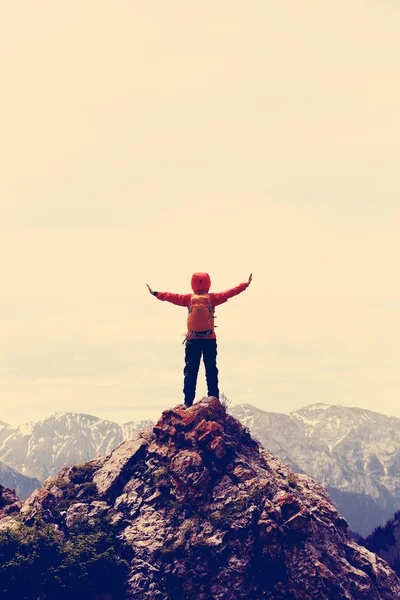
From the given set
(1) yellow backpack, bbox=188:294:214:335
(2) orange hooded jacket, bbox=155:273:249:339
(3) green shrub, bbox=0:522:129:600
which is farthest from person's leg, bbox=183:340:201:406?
(3) green shrub, bbox=0:522:129:600

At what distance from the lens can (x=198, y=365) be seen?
47312mm

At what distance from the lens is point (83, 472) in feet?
156

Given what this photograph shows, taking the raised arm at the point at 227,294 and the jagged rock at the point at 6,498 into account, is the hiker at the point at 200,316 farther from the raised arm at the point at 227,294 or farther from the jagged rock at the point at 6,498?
the jagged rock at the point at 6,498

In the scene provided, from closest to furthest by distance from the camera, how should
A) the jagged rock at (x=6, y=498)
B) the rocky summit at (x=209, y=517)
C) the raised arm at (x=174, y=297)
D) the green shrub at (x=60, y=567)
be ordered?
the rocky summit at (x=209, y=517), the green shrub at (x=60, y=567), the raised arm at (x=174, y=297), the jagged rock at (x=6, y=498)

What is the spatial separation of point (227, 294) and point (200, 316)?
2.11 metres

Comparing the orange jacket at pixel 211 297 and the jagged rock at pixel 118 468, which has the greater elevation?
the orange jacket at pixel 211 297

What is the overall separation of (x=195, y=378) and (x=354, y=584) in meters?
14.7

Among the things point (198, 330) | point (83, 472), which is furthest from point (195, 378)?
point (83, 472)

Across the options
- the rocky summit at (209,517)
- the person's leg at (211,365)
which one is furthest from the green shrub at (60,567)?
the person's leg at (211,365)

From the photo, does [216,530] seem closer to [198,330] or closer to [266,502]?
[266,502]

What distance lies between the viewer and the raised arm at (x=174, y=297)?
46594 mm

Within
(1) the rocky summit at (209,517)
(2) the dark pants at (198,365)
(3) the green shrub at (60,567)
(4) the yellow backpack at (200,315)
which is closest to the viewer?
(1) the rocky summit at (209,517)

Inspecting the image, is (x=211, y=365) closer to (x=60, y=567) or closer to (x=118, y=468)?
(x=118, y=468)

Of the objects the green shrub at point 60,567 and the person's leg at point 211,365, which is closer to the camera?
the green shrub at point 60,567
